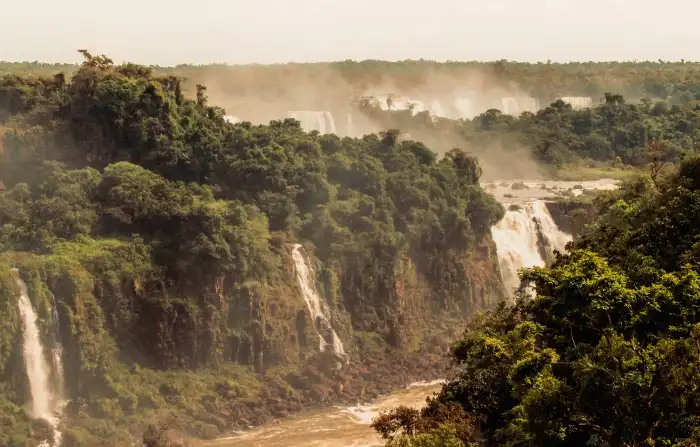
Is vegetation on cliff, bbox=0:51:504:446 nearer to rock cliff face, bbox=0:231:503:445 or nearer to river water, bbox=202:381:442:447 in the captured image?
rock cliff face, bbox=0:231:503:445

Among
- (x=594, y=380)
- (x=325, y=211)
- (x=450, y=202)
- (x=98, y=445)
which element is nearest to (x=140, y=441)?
(x=98, y=445)

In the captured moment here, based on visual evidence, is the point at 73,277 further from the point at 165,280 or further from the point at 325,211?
the point at 325,211

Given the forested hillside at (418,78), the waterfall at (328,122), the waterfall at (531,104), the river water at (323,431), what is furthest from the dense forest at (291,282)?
the waterfall at (531,104)

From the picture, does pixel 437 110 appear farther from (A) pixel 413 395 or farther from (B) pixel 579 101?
(A) pixel 413 395

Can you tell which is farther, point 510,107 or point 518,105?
point 518,105

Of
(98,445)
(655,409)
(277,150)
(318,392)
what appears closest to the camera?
(655,409)

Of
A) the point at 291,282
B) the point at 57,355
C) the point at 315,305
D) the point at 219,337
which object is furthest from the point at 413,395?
the point at 57,355
